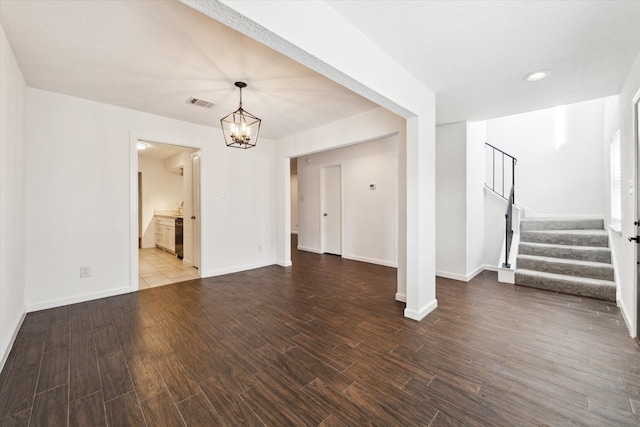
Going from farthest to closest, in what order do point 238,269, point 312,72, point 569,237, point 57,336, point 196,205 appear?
point 238,269
point 196,205
point 569,237
point 312,72
point 57,336

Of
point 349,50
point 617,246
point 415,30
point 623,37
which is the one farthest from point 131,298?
point 617,246

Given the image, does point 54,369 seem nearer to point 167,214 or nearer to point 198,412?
point 198,412

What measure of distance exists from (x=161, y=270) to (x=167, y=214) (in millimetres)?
2787

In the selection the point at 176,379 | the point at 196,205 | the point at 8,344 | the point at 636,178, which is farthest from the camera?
the point at 196,205

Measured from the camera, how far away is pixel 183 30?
1.97 meters

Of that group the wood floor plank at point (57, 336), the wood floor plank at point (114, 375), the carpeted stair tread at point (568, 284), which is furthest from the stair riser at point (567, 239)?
the wood floor plank at point (57, 336)

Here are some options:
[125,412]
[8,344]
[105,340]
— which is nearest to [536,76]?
[125,412]

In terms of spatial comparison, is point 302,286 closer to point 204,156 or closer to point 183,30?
point 204,156

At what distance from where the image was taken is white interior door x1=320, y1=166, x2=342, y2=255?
6.33 metres

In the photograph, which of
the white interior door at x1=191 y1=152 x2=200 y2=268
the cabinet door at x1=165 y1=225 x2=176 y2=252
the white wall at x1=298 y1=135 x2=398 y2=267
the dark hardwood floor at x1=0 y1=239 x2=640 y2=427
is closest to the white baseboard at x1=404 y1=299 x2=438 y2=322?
the dark hardwood floor at x1=0 y1=239 x2=640 y2=427

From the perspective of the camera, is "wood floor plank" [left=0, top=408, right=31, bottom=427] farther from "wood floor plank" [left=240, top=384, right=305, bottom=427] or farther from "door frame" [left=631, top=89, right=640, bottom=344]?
"door frame" [left=631, top=89, right=640, bottom=344]

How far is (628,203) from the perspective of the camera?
2.65 metres

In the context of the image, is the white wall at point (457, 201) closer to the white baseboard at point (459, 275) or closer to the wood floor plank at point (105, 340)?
the white baseboard at point (459, 275)

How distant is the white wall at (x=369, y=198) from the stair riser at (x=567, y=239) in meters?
2.21
